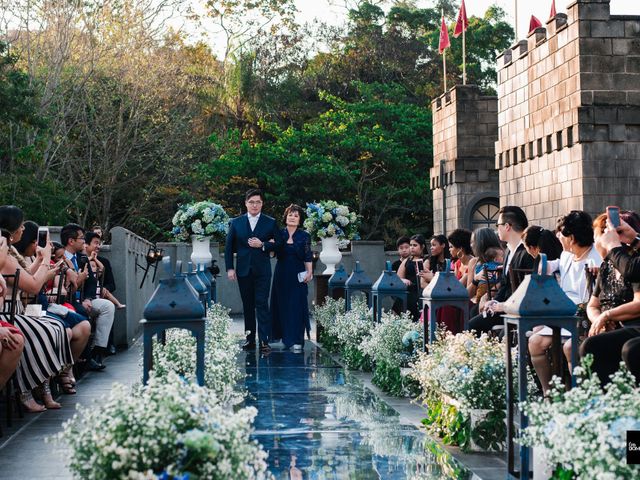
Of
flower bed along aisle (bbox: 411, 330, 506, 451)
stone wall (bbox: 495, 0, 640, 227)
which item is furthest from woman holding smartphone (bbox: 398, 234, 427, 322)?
stone wall (bbox: 495, 0, 640, 227)

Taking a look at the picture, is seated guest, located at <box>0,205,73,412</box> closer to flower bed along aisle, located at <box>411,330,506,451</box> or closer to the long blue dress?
flower bed along aisle, located at <box>411,330,506,451</box>

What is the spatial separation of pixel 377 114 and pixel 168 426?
38609 millimetres

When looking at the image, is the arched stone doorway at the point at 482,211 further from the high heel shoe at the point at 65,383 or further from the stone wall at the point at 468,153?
the high heel shoe at the point at 65,383

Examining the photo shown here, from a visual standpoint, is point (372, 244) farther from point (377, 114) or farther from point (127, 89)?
point (377, 114)

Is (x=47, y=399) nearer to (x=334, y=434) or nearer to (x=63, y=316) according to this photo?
(x=63, y=316)

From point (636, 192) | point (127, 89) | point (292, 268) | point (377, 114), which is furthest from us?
point (377, 114)

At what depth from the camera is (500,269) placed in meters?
10.3

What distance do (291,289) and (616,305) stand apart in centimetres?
819

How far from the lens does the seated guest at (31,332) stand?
8648 millimetres

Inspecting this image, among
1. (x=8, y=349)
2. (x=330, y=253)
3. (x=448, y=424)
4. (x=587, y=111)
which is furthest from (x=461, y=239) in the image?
(x=587, y=111)

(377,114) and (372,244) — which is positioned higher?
(377,114)

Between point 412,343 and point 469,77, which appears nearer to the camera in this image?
point 412,343

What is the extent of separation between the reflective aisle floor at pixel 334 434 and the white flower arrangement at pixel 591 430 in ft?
5.65

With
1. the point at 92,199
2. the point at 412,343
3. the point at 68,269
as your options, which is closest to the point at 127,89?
the point at 92,199
